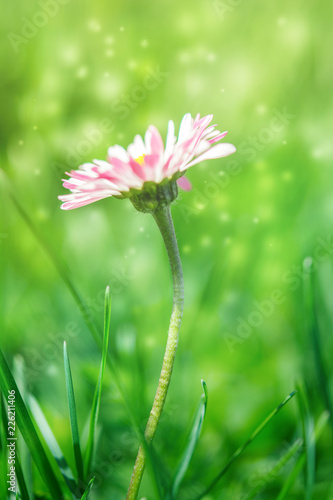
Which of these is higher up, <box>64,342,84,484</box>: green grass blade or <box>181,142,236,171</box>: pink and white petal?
<box>181,142,236,171</box>: pink and white petal

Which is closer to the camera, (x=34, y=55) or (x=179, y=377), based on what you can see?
(x=179, y=377)

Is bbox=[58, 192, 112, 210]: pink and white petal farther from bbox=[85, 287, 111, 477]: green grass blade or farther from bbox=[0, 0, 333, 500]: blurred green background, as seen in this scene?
bbox=[0, 0, 333, 500]: blurred green background

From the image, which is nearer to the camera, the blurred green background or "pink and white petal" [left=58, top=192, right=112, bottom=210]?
"pink and white petal" [left=58, top=192, right=112, bottom=210]

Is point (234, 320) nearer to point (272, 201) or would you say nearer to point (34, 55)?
point (272, 201)

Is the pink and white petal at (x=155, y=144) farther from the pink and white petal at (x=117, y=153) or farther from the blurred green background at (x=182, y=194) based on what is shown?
the blurred green background at (x=182, y=194)

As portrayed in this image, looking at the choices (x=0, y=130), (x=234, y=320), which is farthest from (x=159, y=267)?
(x=0, y=130)

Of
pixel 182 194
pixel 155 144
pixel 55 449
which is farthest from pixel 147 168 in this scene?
pixel 182 194

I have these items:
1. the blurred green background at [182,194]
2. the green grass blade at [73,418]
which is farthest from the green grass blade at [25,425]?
the blurred green background at [182,194]

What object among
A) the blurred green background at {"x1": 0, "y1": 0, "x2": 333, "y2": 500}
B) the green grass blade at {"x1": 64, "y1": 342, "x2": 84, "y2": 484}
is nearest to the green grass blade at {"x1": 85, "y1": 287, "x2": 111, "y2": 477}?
the green grass blade at {"x1": 64, "y1": 342, "x2": 84, "y2": 484}

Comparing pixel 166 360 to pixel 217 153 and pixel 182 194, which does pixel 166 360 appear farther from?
pixel 182 194
